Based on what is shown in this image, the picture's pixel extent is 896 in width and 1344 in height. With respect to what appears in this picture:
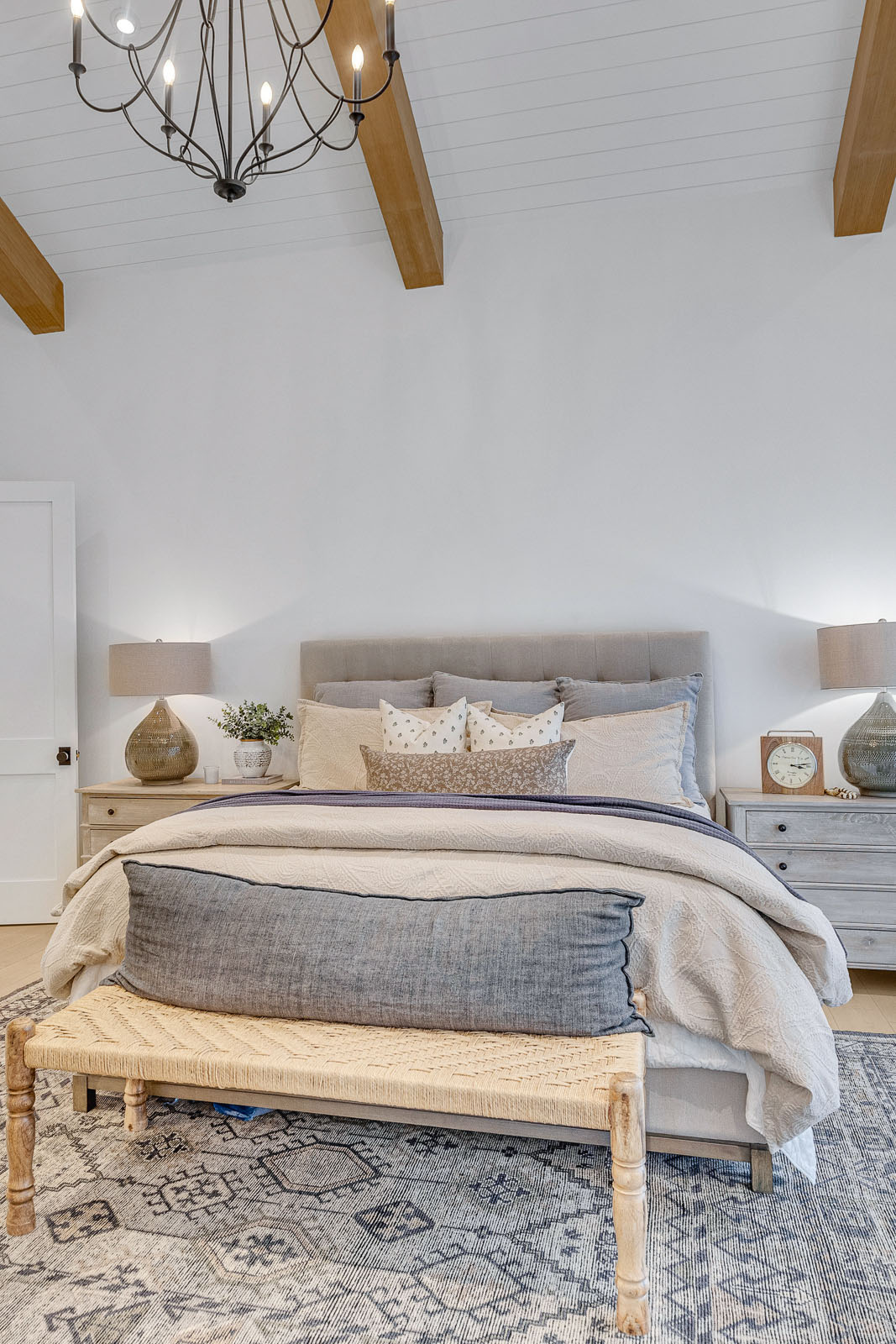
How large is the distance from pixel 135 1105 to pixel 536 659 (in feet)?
7.58

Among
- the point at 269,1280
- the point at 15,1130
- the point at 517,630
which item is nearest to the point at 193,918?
the point at 15,1130

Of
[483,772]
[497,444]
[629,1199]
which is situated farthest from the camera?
[497,444]

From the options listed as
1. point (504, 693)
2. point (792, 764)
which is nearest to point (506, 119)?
point (504, 693)

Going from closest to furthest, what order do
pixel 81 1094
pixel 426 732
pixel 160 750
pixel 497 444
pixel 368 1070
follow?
pixel 368 1070 → pixel 81 1094 → pixel 426 732 → pixel 160 750 → pixel 497 444

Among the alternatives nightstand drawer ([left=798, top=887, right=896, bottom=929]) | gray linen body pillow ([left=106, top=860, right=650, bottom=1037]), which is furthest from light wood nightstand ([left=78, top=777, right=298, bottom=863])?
nightstand drawer ([left=798, top=887, right=896, bottom=929])

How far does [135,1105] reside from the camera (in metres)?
1.95

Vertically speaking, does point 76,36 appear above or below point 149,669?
above

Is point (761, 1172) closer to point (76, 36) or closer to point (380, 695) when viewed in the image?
point (380, 695)

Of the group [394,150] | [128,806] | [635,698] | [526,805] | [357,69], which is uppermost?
[394,150]

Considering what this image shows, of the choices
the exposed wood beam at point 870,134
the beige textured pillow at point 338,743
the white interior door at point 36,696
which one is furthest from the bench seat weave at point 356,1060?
the exposed wood beam at point 870,134

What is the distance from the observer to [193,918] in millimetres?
1880

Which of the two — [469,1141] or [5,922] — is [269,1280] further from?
[5,922]

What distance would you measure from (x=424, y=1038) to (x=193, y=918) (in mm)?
565

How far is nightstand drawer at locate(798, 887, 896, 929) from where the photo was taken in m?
3.03
